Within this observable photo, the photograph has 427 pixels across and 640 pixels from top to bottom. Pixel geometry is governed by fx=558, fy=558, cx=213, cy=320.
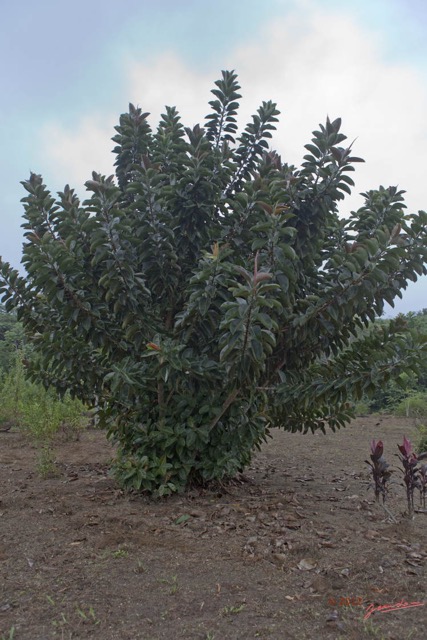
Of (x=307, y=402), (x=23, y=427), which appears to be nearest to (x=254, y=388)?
(x=307, y=402)

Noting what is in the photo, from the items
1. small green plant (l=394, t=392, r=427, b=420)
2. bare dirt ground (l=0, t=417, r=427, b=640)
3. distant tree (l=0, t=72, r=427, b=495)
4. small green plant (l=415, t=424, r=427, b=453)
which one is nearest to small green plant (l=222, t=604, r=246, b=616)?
bare dirt ground (l=0, t=417, r=427, b=640)

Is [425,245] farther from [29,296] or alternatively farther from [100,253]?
[29,296]

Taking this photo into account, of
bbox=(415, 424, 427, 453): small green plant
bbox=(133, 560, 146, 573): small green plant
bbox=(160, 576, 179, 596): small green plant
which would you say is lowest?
bbox=(160, 576, 179, 596): small green plant

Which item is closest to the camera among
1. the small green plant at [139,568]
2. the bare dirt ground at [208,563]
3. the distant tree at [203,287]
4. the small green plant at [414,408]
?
the bare dirt ground at [208,563]

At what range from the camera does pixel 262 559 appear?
142 inches

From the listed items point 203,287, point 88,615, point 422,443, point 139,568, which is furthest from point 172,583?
point 422,443

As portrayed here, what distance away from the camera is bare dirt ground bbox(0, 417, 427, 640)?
109 inches

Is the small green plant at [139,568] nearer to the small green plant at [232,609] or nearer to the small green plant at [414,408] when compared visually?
the small green plant at [232,609]

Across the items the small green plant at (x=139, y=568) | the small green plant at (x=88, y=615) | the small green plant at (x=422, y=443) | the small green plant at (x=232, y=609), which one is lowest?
the small green plant at (x=88, y=615)

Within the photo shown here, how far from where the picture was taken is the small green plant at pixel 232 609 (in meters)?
2.89

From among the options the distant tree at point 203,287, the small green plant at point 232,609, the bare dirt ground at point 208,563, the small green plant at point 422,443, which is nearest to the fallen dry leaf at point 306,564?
the bare dirt ground at point 208,563

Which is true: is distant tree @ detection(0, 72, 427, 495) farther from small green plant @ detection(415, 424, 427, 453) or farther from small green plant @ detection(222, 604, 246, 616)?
small green plant @ detection(415, 424, 427, 453)

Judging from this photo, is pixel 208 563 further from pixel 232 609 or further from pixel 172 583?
pixel 232 609

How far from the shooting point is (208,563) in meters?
3.53
